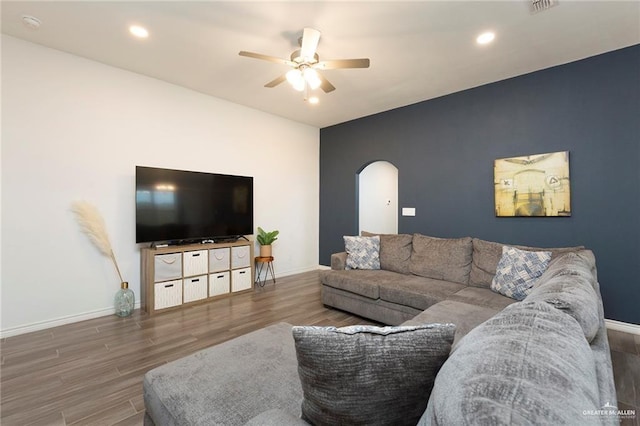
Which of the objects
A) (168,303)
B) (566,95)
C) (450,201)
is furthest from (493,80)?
(168,303)

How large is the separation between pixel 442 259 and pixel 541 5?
8.07ft

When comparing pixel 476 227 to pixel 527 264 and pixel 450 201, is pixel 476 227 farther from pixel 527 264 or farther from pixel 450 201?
pixel 527 264

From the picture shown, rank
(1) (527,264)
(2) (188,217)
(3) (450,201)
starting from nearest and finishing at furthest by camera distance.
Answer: (1) (527,264)
(2) (188,217)
(3) (450,201)

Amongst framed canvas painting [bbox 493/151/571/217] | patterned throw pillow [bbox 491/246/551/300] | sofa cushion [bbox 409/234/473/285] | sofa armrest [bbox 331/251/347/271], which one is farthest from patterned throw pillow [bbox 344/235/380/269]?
framed canvas painting [bbox 493/151/571/217]

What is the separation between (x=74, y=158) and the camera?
10.1 ft

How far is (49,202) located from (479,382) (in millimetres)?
4009

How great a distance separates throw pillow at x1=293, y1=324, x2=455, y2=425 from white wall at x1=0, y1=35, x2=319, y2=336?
3.54 meters

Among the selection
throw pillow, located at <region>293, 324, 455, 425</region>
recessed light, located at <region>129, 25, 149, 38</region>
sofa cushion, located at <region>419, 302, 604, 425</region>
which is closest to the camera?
sofa cushion, located at <region>419, 302, 604, 425</region>

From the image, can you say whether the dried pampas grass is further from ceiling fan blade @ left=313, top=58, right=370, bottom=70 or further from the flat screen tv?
ceiling fan blade @ left=313, top=58, right=370, bottom=70

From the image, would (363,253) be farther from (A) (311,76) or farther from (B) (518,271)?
(A) (311,76)

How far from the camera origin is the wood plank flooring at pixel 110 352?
173cm

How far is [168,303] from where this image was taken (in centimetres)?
337

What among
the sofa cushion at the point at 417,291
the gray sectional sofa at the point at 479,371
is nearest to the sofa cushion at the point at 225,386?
the gray sectional sofa at the point at 479,371

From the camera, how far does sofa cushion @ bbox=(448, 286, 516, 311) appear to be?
7.71ft
